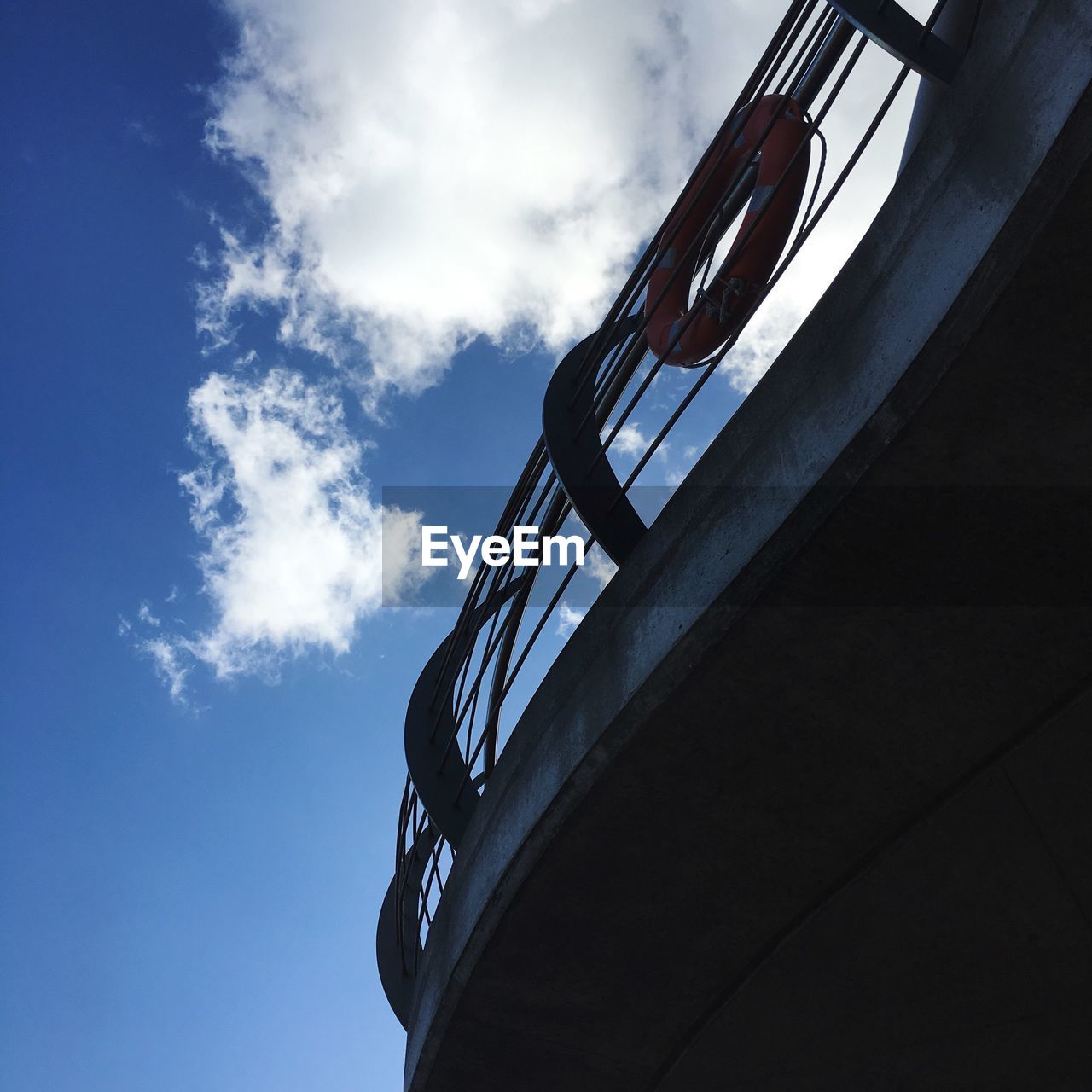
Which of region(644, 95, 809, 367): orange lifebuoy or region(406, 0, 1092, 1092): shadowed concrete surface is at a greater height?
region(644, 95, 809, 367): orange lifebuoy

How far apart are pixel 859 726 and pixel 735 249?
186cm

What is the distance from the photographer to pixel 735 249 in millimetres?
3990

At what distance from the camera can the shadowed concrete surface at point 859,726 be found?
2643mm

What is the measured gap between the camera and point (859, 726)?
3295 millimetres

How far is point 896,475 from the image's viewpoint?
280 cm

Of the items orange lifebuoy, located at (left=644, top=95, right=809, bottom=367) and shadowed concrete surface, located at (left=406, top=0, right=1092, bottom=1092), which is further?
orange lifebuoy, located at (left=644, top=95, right=809, bottom=367)

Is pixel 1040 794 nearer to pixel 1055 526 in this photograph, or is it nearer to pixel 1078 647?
pixel 1078 647

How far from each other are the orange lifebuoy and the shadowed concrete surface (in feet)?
2.97

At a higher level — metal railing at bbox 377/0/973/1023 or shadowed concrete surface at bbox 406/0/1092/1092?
metal railing at bbox 377/0/973/1023

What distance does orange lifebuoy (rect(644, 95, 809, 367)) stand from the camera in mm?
3879

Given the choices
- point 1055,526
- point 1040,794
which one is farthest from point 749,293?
point 1040,794

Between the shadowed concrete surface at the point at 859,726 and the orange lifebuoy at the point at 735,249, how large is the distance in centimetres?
91

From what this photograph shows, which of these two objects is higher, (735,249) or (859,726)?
(735,249)

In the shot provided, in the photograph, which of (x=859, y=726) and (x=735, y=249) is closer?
(x=859, y=726)
